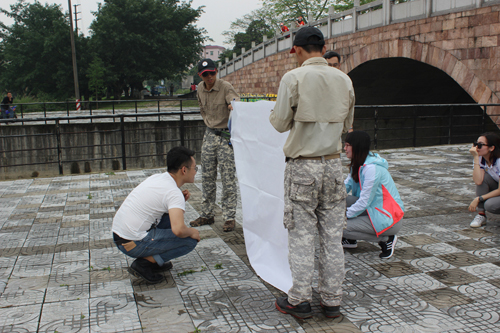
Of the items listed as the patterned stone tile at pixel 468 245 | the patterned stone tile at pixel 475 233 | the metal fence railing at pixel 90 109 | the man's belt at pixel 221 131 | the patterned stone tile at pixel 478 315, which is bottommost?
the patterned stone tile at pixel 478 315

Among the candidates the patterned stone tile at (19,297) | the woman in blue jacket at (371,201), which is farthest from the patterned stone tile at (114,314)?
the woman in blue jacket at (371,201)

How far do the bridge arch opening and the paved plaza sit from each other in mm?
15393

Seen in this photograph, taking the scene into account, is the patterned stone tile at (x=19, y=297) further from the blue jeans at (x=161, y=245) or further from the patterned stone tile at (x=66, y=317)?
the blue jeans at (x=161, y=245)

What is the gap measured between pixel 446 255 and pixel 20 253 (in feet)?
12.6

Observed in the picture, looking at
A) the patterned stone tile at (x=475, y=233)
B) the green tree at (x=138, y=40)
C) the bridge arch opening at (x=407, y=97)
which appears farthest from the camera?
the green tree at (x=138, y=40)

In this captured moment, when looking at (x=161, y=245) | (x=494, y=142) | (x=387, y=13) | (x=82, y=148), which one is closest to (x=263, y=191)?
(x=161, y=245)

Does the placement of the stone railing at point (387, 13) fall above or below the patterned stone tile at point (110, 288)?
above

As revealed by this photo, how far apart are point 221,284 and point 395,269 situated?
1.41 meters

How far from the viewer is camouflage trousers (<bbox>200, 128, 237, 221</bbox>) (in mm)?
4859

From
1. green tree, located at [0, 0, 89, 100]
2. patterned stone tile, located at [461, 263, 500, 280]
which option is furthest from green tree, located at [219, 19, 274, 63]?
patterned stone tile, located at [461, 263, 500, 280]

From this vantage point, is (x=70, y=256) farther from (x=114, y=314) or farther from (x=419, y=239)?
(x=419, y=239)

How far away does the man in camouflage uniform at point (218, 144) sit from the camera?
4.85 metres

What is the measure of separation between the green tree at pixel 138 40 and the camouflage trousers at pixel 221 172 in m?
35.3

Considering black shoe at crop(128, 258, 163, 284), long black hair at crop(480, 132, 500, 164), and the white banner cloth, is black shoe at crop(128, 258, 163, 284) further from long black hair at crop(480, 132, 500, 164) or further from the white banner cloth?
long black hair at crop(480, 132, 500, 164)
